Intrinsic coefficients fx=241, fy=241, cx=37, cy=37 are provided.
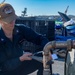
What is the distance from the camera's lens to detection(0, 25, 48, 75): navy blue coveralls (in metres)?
2.26

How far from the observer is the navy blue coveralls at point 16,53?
2.26 m

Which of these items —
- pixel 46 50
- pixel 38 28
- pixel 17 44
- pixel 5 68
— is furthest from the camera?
pixel 38 28

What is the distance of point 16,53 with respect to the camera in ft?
7.84

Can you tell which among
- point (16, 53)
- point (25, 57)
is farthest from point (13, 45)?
point (25, 57)

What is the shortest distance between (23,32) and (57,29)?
4.59m

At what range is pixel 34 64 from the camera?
2.47 meters

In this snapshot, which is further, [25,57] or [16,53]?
[16,53]

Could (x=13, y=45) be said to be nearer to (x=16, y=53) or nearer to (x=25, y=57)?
(x=16, y=53)

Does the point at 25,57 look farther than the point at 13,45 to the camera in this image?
No

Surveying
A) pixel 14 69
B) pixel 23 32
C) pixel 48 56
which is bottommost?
pixel 14 69

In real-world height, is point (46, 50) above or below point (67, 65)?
above

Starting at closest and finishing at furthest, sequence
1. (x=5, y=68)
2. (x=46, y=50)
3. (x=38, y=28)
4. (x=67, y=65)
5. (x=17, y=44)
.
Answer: (x=46, y=50) < (x=67, y=65) < (x=5, y=68) < (x=17, y=44) < (x=38, y=28)

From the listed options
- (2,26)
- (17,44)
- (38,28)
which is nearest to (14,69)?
(17,44)

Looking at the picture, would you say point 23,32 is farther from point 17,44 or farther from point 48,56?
point 48,56
